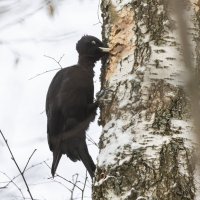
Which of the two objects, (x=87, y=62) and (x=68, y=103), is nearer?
(x=68, y=103)

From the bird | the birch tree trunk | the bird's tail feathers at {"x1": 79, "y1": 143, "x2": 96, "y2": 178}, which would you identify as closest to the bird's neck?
the bird

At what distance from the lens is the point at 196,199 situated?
1.70 metres

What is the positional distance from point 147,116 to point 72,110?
1.45 m

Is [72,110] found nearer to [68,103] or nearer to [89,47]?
[68,103]

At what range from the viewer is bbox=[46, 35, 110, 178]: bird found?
3314 millimetres

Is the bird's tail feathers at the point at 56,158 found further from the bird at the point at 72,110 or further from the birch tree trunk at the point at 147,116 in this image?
the birch tree trunk at the point at 147,116

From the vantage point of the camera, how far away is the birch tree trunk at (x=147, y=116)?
1763 mm

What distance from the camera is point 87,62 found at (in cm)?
352

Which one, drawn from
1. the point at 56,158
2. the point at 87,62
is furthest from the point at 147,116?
the point at 87,62

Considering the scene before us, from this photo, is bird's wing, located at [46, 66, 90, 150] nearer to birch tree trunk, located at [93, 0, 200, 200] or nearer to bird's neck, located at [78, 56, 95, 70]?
bird's neck, located at [78, 56, 95, 70]

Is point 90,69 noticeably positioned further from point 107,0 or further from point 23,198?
point 23,198

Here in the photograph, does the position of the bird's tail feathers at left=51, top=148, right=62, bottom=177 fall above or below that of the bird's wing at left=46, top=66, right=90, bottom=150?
below

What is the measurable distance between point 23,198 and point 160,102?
1519mm

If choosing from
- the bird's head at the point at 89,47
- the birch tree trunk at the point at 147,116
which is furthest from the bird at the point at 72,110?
the birch tree trunk at the point at 147,116
